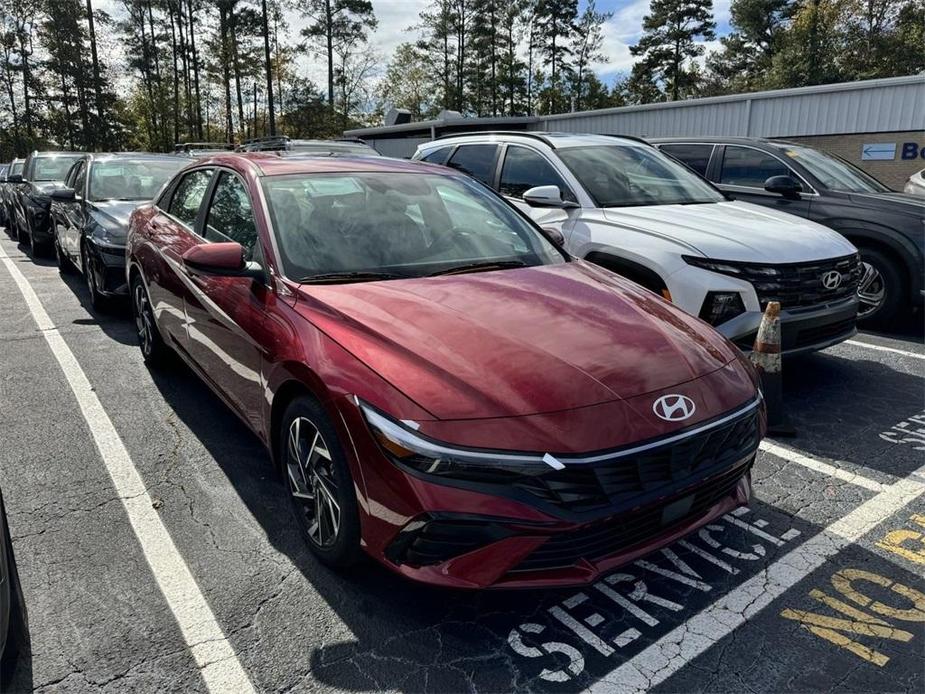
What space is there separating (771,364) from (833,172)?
4.33 meters

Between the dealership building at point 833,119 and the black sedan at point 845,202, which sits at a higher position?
the dealership building at point 833,119

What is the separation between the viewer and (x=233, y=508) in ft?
10.6

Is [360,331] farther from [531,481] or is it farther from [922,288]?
[922,288]

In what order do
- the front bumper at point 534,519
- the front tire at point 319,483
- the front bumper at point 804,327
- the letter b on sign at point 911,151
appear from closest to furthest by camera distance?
the front bumper at point 534,519 < the front tire at point 319,483 < the front bumper at point 804,327 < the letter b on sign at point 911,151

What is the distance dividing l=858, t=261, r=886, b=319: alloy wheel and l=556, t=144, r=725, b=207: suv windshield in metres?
1.97

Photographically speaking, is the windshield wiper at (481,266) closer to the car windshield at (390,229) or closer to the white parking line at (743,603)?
the car windshield at (390,229)

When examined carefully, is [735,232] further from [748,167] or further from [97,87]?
[97,87]

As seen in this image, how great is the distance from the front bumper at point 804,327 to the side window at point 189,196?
11.2 feet

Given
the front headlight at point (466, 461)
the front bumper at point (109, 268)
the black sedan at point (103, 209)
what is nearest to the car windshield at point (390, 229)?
the front headlight at point (466, 461)

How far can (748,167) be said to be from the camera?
289 inches

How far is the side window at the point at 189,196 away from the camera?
13.9 ft

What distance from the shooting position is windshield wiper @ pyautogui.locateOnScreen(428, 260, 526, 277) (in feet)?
10.5

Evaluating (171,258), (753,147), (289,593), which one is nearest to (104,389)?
(171,258)

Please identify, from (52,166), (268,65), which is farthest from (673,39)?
(52,166)
